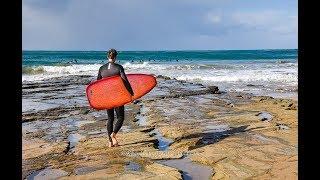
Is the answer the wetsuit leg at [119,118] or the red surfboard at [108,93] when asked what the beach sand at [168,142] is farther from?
the red surfboard at [108,93]

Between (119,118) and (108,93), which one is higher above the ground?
(108,93)

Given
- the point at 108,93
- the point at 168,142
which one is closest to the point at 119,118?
the point at 108,93

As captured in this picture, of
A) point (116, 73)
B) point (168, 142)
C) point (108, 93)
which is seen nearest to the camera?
point (116, 73)

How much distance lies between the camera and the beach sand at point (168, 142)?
633 cm

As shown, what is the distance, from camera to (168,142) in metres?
8.56

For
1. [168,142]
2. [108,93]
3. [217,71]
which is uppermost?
[217,71]

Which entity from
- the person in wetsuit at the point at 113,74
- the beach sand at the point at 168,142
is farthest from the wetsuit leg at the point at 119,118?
the beach sand at the point at 168,142

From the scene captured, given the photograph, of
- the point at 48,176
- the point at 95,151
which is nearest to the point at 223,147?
the point at 95,151

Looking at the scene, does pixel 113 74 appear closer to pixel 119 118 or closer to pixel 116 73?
pixel 116 73
